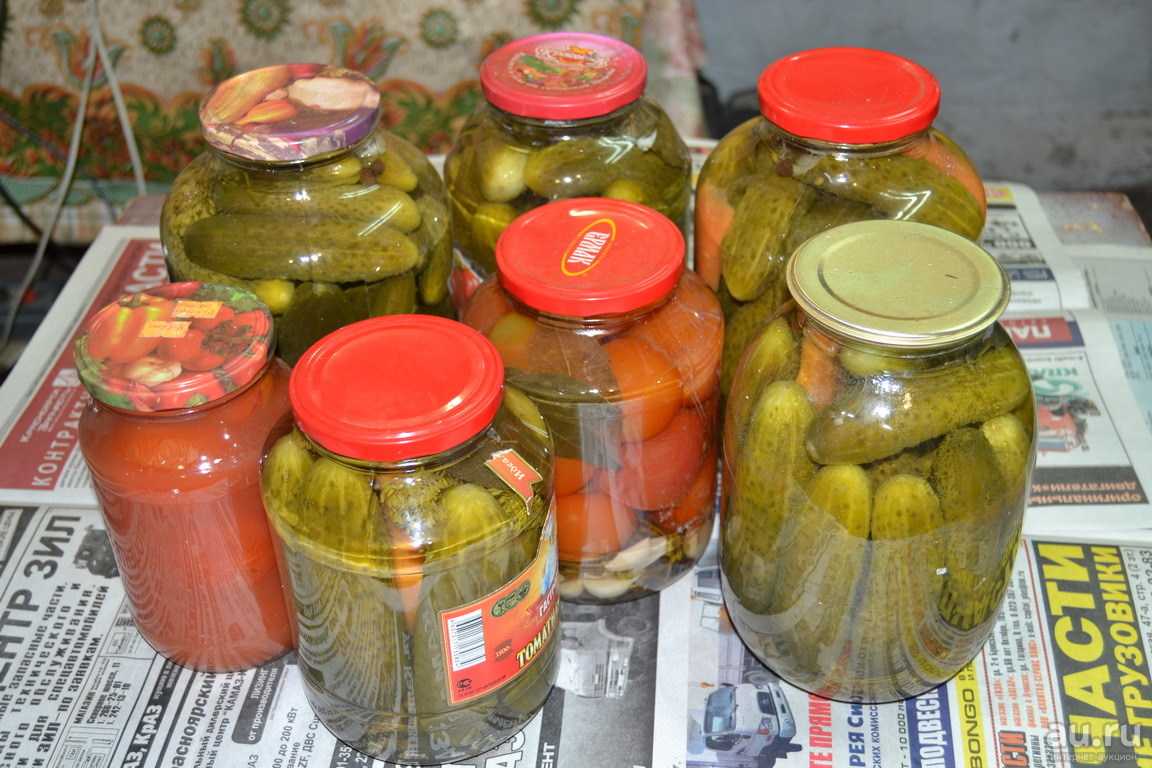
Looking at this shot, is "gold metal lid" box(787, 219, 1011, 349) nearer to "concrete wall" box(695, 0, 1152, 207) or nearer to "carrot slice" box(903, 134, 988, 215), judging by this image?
"carrot slice" box(903, 134, 988, 215)

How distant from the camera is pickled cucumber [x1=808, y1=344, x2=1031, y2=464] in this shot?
0.60 m

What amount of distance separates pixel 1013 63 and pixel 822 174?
1529 mm

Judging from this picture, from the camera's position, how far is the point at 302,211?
74 cm

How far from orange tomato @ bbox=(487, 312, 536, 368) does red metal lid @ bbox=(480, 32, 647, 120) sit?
19 centimetres

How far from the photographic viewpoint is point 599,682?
76cm

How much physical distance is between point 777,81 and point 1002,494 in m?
0.35

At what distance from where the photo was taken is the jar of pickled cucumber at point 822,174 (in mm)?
742

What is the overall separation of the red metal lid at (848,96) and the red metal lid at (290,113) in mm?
293

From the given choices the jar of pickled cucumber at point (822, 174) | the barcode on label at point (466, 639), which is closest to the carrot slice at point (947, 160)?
the jar of pickled cucumber at point (822, 174)

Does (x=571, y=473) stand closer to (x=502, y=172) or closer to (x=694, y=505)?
(x=694, y=505)

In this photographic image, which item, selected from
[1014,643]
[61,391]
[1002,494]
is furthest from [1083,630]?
[61,391]

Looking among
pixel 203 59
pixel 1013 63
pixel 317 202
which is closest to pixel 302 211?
pixel 317 202

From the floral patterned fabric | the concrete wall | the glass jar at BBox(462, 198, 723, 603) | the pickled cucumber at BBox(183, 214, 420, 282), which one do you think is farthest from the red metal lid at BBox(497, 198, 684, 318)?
the concrete wall

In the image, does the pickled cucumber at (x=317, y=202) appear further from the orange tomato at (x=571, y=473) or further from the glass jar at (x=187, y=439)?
the orange tomato at (x=571, y=473)
